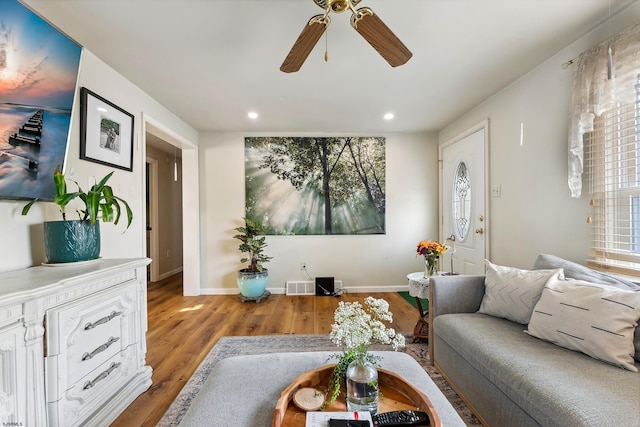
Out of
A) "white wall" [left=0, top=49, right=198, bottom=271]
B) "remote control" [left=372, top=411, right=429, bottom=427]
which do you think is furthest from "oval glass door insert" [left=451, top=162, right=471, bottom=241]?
"white wall" [left=0, top=49, right=198, bottom=271]

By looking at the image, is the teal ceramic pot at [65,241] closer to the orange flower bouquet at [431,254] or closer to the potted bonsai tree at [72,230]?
the potted bonsai tree at [72,230]

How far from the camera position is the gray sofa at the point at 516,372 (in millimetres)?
937

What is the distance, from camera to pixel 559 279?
1.53 m

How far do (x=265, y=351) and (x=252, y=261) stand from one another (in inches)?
57.5

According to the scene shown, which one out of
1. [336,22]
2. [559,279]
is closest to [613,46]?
[559,279]

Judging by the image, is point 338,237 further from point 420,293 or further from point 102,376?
point 102,376

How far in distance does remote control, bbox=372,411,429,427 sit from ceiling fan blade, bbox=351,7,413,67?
5.36 feet

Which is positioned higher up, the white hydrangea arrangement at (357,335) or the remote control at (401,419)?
the white hydrangea arrangement at (357,335)

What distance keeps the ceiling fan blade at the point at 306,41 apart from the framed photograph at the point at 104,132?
1.46 metres

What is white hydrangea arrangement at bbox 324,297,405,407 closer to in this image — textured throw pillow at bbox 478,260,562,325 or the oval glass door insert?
textured throw pillow at bbox 478,260,562,325

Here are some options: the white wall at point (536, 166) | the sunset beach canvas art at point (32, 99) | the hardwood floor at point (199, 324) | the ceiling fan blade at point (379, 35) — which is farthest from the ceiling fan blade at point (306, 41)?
the hardwood floor at point (199, 324)

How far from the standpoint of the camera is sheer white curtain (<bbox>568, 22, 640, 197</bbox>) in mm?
1482

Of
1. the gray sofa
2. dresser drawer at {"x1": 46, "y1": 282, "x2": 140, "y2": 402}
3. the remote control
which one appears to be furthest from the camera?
dresser drawer at {"x1": 46, "y1": 282, "x2": 140, "y2": 402}

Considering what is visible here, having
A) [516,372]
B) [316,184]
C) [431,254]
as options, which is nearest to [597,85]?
[431,254]
